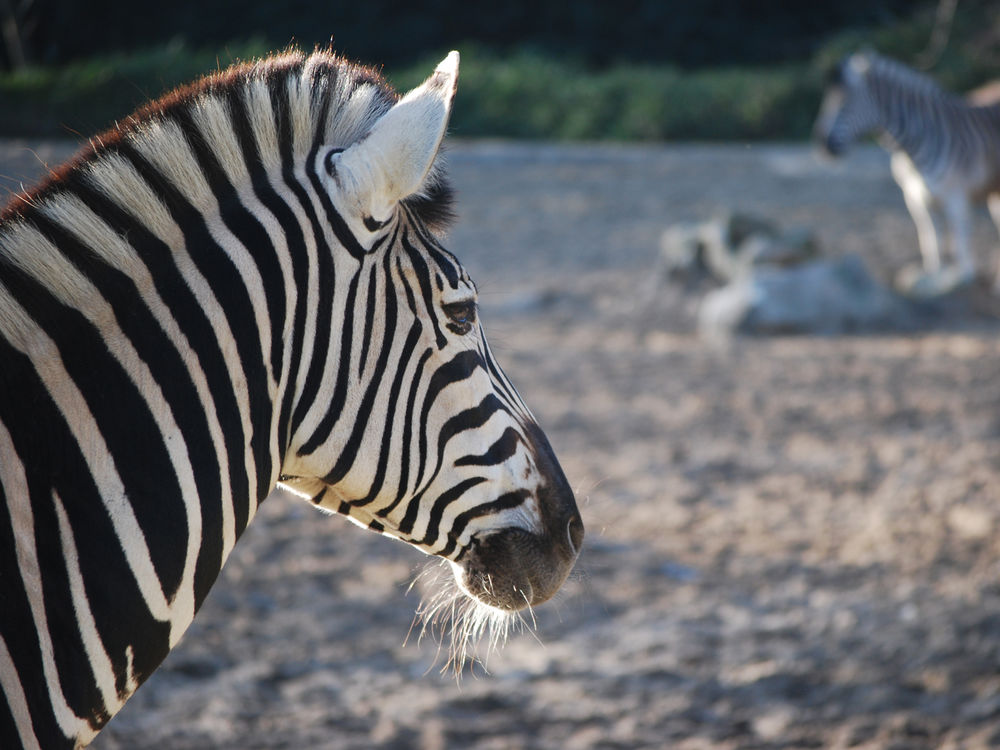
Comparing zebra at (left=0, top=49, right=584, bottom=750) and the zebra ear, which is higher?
the zebra ear

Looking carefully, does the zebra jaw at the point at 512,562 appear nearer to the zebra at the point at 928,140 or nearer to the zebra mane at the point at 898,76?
the zebra at the point at 928,140

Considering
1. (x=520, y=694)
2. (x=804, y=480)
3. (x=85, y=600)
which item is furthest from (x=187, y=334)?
(x=804, y=480)

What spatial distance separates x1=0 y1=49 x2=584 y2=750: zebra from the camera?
1407 mm

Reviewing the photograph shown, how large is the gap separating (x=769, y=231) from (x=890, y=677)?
7661 millimetres

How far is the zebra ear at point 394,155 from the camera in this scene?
1.52m

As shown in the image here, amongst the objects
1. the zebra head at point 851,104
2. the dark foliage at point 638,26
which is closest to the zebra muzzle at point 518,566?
the zebra head at point 851,104

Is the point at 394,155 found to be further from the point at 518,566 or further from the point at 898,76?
the point at 898,76

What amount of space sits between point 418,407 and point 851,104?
33.6 ft

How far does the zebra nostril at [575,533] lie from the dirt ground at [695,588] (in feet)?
1.50

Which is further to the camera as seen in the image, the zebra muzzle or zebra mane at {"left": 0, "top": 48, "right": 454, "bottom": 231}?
the zebra muzzle

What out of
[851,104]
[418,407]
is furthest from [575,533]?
[851,104]

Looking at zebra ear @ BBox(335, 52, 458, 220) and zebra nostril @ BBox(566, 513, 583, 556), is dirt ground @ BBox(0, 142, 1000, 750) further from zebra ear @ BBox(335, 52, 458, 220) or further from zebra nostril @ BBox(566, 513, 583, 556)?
zebra ear @ BBox(335, 52, 458, 220)

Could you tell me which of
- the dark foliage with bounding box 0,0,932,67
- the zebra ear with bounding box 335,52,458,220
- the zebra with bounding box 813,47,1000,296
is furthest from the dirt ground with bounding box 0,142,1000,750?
the dark foliage with bounding box 0,0,932,67

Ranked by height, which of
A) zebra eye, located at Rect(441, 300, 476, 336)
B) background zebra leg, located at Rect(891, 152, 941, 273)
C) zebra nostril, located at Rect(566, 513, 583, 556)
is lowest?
zebra nostril, located at Rect(566, 513, 583, 556)
